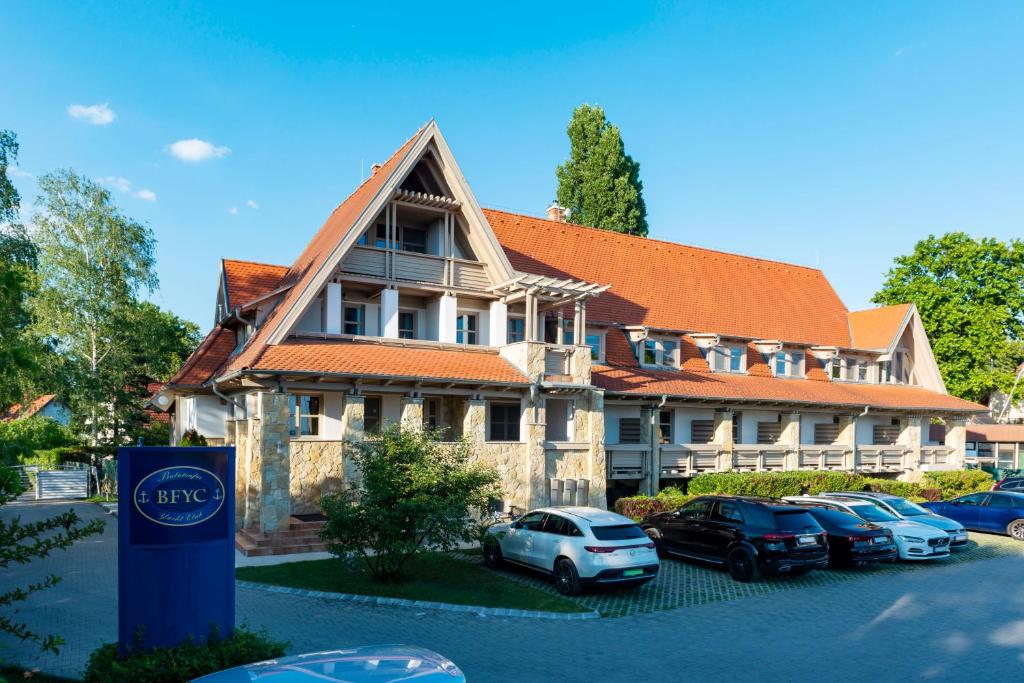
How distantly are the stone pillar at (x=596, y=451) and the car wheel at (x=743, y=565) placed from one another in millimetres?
7598

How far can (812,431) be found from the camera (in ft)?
106

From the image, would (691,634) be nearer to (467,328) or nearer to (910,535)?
(910,535)

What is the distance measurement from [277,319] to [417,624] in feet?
35.2

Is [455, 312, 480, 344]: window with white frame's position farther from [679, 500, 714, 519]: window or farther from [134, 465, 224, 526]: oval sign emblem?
[134, 465, 224, 526]: oval sign emblem

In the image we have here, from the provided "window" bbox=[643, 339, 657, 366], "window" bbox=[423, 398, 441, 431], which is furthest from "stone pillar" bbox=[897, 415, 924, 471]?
"window" bbox=[423, 398, 441, 431]

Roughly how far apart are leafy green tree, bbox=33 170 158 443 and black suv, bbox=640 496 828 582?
27.3 metres

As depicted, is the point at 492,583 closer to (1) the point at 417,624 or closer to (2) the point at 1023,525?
(1) the point at 417,624

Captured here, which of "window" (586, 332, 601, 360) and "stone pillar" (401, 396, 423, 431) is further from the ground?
"window" (586, 332, 601, 360)

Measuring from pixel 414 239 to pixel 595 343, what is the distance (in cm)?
816

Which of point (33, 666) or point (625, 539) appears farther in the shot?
point (625, 539)

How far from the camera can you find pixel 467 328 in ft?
79.9

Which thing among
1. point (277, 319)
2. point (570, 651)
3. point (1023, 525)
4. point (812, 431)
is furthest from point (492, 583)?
point (812, 431)

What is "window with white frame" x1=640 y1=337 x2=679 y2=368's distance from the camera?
2940cm

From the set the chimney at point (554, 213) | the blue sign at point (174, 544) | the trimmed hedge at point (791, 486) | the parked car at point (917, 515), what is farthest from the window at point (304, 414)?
the chimney at point (554, 213)
